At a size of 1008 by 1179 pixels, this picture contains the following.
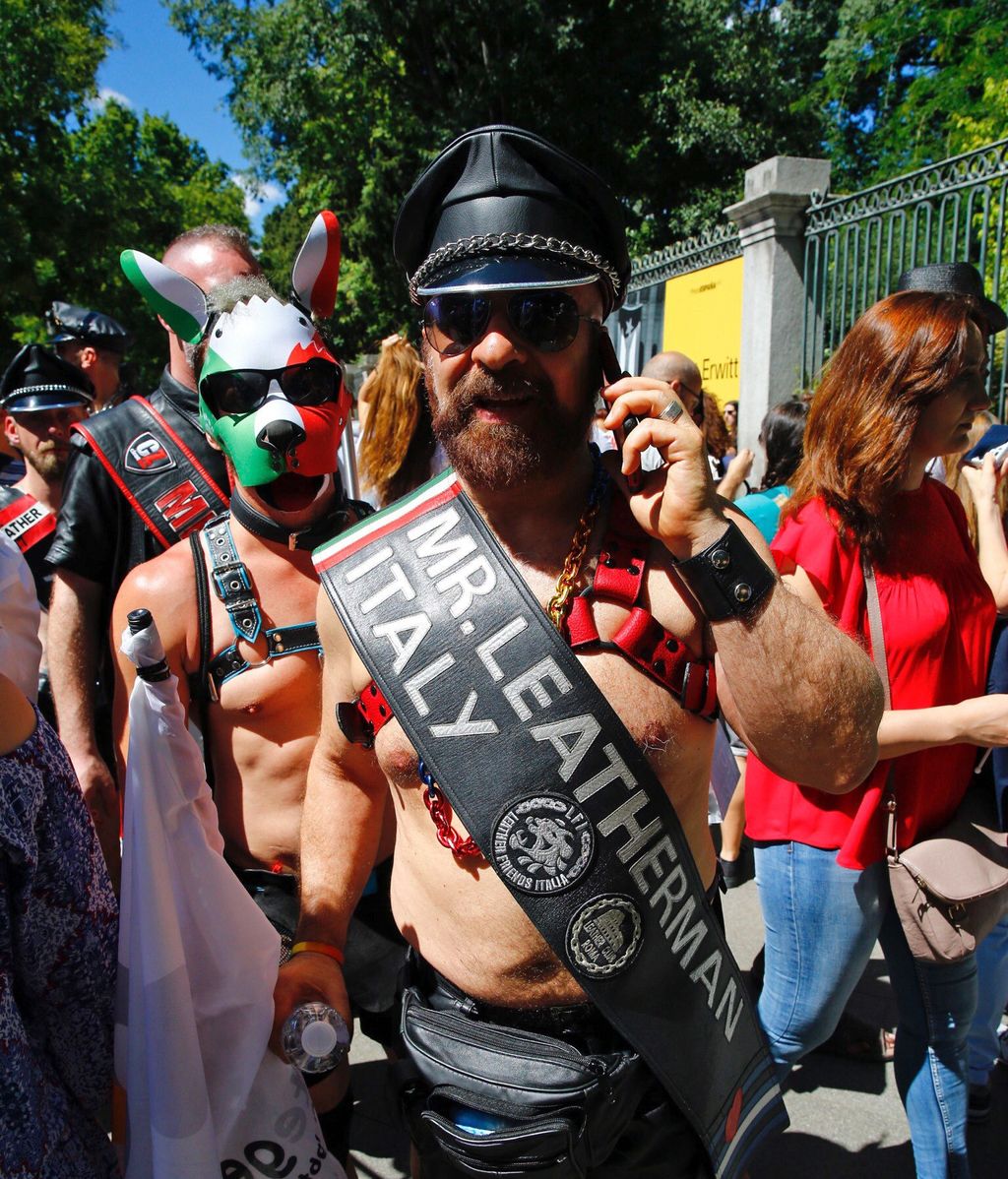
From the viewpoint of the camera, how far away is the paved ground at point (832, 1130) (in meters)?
2.64

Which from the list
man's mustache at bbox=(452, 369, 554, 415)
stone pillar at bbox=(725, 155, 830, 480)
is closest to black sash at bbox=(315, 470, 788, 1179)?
man's mustache at bbox=(452, 369, 554, 415)

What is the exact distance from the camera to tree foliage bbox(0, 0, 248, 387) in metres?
14.8

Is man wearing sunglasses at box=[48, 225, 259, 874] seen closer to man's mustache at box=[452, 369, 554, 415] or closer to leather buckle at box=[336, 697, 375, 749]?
leather buckle at box=[336, 697, 375, 749]

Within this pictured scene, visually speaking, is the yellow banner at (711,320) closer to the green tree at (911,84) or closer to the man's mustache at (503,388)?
the green tree at (911,84)

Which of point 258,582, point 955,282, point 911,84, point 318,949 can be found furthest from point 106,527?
point 911,84

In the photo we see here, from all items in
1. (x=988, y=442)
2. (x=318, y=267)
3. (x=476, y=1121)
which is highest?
(x=318, y=267)

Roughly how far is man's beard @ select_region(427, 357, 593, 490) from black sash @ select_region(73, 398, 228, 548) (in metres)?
1.28

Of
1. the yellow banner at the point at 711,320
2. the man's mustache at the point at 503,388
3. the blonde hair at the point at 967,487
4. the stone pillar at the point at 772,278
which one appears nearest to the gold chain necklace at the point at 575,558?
the man's mustache at the point at 503,388

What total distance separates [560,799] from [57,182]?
17.7m

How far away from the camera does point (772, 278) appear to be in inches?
310

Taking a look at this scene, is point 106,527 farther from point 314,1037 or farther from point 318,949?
point 314,1037

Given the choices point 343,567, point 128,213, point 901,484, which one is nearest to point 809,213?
point 901,484

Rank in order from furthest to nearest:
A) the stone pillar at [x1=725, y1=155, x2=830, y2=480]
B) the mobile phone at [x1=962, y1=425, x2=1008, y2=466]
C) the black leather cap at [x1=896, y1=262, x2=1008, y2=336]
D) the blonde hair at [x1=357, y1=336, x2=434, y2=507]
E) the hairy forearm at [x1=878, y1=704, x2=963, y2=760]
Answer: the stone pillar at [x1=725, y1=155, x2=830, y2=480]
the blonde hair at [x1=357, y1=336, x2=434, y2=507]
the mobile phone at [x1=962, y1=425, x2=1008, y2=466]
the black leather cap at [x1=896, y1=262, x2=1008, y2=336]
the hairy forearm at [x1=878, y1=704, x2=963, y2=760]

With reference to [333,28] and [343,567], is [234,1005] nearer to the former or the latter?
[343,567]
